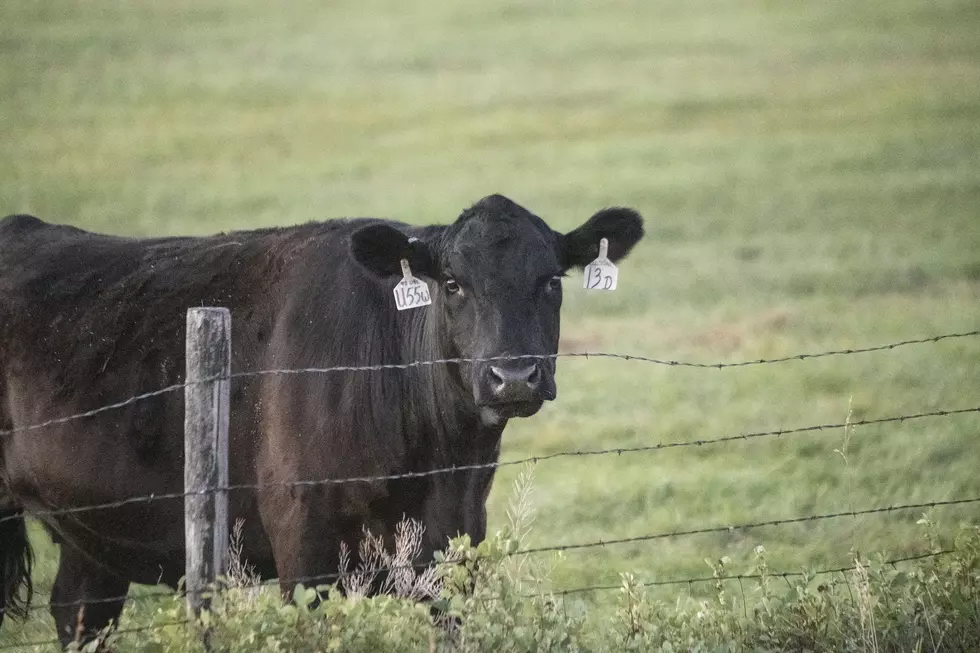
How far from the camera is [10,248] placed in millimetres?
8500

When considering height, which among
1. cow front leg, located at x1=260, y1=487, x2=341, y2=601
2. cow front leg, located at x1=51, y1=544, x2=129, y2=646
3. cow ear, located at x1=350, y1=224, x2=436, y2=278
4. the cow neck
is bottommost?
cow front leg, located at x1=51, y1=544, x2=129, y2=646

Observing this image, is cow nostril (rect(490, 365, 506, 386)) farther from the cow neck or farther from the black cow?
the cow neck

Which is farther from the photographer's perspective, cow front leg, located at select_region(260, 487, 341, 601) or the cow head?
cow front leg, located at select_region(260, 487, 341, 601)

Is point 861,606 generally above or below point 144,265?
below

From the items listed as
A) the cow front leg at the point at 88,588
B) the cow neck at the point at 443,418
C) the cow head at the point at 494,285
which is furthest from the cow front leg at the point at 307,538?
the cow front leg at the point at 88,588

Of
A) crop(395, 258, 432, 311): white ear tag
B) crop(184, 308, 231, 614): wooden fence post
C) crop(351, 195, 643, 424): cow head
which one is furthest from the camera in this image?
crop(395, 258, 432, 311): white ear tag

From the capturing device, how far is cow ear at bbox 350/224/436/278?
682 centimetres

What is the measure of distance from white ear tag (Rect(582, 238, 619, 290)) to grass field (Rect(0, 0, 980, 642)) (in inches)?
72.2

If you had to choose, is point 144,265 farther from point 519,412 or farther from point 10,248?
point 519,412

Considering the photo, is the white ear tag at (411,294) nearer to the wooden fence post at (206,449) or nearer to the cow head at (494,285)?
the cow head at (494,285)

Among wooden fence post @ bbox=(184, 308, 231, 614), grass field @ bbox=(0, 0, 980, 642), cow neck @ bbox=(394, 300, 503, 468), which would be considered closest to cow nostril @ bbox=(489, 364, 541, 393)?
cow neck @ bbox=(394, 300, 503, 468)

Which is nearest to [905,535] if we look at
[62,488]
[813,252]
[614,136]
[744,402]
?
[744,402]

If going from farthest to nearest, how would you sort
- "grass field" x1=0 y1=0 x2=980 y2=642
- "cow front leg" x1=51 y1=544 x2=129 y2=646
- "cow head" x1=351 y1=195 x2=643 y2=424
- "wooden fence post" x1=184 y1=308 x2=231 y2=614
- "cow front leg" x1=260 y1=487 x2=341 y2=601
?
"grass field" x1=0 y1=0 x2=980 y2=642 → "cow front leg" x1=51 y1=544 x2=129 y2=646 → "cow front leg" x1=260 y1=487 x2=341 y2=601 → "cow head" x1=351 y1=195 x2=643 y2=424 → "wooden fence post" x1=184 y1=308 x2=231 y2=614

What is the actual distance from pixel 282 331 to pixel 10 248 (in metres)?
2.33
